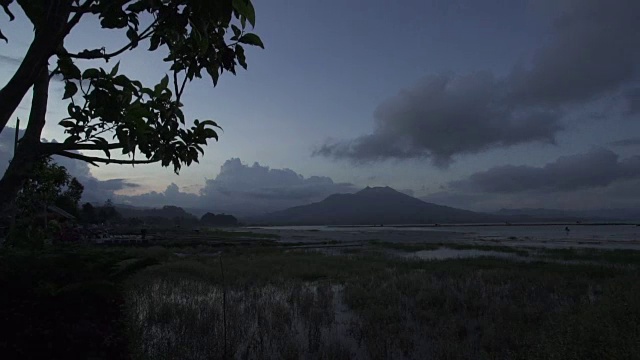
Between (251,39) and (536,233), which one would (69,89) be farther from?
(536,233)

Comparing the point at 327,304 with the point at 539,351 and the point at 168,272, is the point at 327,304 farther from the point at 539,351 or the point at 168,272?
the point at 168,272

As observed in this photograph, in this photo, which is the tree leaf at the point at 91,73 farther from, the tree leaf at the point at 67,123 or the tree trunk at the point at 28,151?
the tree leaf at the point at 67,123

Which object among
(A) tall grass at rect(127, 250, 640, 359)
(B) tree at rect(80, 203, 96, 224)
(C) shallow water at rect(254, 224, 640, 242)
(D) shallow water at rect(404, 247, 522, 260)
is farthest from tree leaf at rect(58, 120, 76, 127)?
(B) tree at rect(80, 203, 96, 224)

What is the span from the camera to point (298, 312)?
11.1 m

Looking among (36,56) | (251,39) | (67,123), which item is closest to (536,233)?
(251,39)

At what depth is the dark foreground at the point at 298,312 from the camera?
10.3ft

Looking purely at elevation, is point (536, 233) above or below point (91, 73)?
below

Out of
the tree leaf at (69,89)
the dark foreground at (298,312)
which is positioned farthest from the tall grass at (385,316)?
the tree leaf at (69,89)

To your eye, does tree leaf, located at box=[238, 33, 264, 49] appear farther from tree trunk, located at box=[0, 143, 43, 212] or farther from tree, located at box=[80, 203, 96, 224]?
tree, located at box=[80, 203, 96, 224]

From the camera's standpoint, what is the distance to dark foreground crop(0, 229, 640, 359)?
10.3 ft

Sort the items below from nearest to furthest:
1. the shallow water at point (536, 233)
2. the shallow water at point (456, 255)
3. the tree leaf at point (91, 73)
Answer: the tree leaf at point (91, 73) → the shallow water at point (456, 255) → the shallow water at point (536, 233)

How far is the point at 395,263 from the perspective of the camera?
23.9 metres

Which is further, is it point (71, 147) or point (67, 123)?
point (67, 123)

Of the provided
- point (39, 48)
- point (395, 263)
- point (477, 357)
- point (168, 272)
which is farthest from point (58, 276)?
point (395, 263)
